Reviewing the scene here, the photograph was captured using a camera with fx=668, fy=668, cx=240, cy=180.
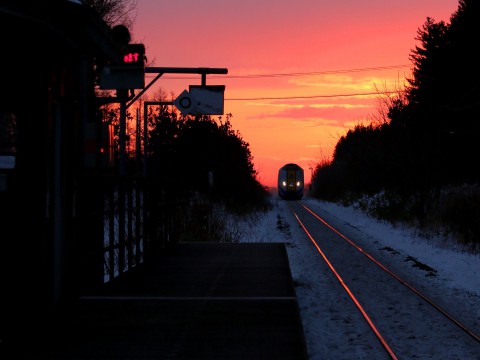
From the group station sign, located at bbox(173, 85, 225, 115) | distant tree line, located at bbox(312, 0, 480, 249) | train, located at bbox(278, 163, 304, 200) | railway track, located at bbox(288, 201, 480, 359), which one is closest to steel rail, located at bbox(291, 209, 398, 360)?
railway track, located at bbox(288, 201, 480, 359)

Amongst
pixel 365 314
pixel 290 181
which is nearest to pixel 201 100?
pixel 365 314

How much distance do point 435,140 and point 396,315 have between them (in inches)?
764

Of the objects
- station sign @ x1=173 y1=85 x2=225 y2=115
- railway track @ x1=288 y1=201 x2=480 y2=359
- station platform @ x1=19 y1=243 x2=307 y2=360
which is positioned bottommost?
railway track @ x1=288 y1=201 x2=480 y2=359

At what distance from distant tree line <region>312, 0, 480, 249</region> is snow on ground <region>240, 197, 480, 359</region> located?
1.53 metres

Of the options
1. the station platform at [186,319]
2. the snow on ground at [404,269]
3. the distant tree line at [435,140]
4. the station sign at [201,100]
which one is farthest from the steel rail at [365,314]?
the distant tree line at [435,140]

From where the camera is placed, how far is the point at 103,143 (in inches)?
340

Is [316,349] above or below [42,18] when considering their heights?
below

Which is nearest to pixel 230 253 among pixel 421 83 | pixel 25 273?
pixel 25 273

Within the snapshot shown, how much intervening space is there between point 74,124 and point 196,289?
298 cm

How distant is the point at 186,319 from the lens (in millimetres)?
7367

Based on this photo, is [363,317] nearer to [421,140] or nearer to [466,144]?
[421,140]

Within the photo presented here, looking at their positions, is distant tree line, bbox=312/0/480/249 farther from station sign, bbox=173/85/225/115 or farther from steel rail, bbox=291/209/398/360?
station sign, bbox=173/85/225/115

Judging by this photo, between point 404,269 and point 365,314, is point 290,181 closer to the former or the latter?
point 404,269

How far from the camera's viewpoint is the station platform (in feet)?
19.7
